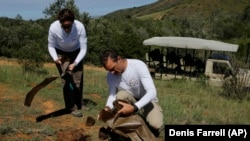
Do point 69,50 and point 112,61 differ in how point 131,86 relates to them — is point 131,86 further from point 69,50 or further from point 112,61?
point 69,50

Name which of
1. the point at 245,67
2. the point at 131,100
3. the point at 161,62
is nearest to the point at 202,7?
the point at 161,62

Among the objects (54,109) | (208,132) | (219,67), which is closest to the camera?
(208,132)

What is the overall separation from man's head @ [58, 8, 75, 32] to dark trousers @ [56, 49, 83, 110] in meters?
0.55

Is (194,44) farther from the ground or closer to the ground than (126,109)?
closer to the ground

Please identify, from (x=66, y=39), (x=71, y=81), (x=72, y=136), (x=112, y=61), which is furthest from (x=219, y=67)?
(x=112, y=61)

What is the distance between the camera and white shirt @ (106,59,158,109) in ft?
15.3

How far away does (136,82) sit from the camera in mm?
4953

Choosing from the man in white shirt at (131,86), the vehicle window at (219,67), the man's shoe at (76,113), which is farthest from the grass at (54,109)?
the vehicle window at (219,67)

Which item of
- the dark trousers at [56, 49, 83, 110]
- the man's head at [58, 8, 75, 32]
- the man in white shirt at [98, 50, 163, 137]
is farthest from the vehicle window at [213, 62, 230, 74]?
the man in white shirt at [98, 50, 163, 137]

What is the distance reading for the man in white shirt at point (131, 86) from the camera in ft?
15.2

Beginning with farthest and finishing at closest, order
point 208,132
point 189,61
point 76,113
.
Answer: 1. point 189,61
2. point 76,113
3. point 208,132

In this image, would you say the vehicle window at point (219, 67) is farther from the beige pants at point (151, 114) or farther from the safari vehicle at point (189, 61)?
the beige pants at point (151, 114)

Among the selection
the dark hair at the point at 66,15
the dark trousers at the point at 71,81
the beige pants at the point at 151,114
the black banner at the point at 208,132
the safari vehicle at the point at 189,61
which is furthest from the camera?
the safari vehicle at the point at 189,61

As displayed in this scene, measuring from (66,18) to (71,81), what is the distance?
3.68 ft
